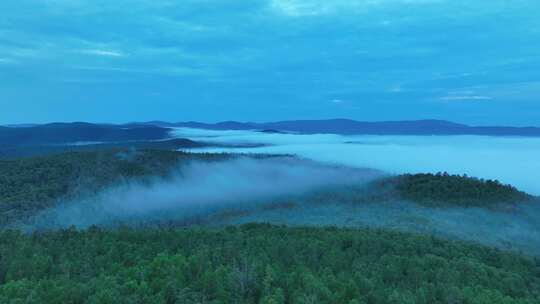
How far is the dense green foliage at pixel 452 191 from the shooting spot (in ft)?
265

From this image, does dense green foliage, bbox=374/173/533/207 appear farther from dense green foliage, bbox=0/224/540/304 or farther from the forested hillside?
dense green foliage, bbox=0/224/540/304

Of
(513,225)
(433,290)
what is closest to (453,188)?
(513,225)

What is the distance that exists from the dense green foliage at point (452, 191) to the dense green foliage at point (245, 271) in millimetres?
38432

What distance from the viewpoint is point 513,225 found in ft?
227

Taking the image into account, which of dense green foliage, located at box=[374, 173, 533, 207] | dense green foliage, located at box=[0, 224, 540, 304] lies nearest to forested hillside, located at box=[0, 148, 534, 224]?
dense green foliage, located at box=[374, 173, 533, 207]

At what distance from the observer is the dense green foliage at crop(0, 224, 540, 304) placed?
2164 centimetres

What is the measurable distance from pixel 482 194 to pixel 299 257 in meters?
63.6

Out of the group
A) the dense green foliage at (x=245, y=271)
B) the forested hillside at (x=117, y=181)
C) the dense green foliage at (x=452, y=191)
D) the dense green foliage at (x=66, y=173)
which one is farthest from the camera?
the dense green foliage at (x=452, y=191)

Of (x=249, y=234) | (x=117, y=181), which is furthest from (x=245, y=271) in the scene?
(x=117, y=181)

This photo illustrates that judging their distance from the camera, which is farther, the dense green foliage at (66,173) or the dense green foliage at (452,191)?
the dense green foliage at (452,191)

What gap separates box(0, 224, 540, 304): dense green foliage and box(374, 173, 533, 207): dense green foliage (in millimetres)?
38432

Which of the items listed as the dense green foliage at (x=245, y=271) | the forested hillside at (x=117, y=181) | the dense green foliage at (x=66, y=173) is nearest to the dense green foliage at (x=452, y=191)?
the forested hillside at (x=117, y=181)

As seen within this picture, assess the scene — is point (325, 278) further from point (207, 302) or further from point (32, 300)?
point (32, 300)

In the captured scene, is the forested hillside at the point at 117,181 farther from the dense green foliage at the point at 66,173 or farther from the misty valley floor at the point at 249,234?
the misty valley floor at the point at 249,234
